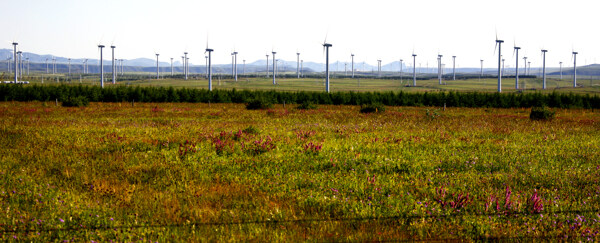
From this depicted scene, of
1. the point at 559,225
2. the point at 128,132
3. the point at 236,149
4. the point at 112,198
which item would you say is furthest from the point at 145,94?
the point at 559,225

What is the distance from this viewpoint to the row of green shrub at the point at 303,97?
67.5 m

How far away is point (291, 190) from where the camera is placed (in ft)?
37.8

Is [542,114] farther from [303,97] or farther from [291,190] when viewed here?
[303,97]

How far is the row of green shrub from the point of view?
67500 mm

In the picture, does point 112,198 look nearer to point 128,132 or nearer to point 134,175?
point 134,175

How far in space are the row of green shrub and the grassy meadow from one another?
162 ft

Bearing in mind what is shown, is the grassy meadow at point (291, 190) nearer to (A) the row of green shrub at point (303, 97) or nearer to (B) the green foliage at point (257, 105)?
(B) the green foliage at point (257, 105)

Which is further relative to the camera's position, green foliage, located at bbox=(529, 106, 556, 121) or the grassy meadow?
green foliage, located at bbox=(529, 106, 556, 121)

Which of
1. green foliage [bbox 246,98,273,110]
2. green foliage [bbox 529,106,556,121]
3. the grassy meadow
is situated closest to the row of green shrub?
green foliage [bbox 246,98,273,110]

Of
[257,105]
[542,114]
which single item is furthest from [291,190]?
[257,105]

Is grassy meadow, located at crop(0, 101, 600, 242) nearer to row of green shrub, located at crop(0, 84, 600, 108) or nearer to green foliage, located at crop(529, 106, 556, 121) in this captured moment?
green foliage, located at crop(529, 106, 556, 121)

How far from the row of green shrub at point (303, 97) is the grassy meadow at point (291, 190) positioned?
49297 mm

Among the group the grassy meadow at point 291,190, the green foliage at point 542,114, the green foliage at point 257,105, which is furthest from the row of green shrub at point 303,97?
the grassy meadow at point 291,190

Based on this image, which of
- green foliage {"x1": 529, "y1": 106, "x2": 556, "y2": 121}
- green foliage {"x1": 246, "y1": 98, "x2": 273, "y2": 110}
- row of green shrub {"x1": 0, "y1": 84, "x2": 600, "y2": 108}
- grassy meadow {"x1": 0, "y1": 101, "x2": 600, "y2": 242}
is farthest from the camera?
row of green shrub {"x1": 0, "y1": 84, "x2": 600, "y2": 108}
